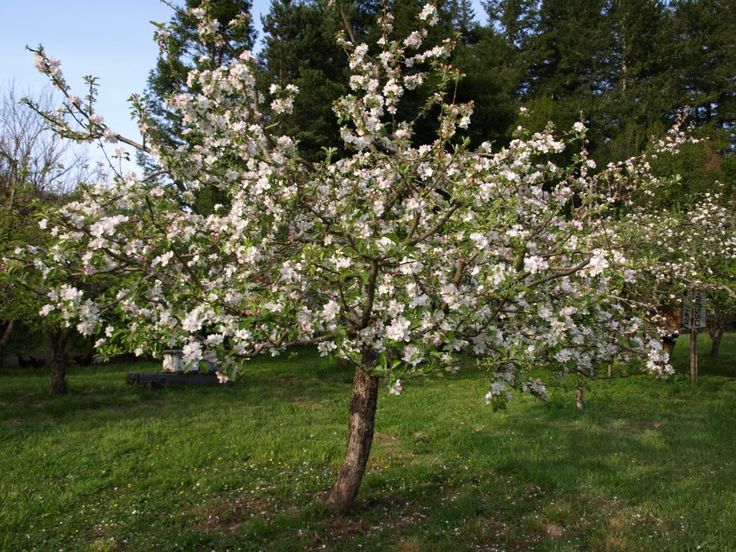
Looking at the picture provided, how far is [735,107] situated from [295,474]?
37.6m

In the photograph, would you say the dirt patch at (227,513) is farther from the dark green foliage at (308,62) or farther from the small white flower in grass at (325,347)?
the dark green foliage at (308,62)

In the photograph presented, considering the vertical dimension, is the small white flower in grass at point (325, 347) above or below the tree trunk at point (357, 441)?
above

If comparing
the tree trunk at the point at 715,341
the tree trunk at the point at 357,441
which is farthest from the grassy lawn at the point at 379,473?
the tree trunk at the point at 715,341

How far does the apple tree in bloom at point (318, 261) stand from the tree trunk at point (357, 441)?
2.07ft

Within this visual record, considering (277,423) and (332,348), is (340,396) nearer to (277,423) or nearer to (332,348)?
(277,423)

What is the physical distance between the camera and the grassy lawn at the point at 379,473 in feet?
18.0

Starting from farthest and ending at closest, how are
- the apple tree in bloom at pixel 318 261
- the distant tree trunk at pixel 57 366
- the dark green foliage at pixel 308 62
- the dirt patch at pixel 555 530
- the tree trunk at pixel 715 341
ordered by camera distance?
the tree trunk at pixel 715 341
the dark green foliage at pixel 308 62
the distant tree trunk at pixel 57 366
the dirt patch at pixel 555 530
the apple tree in bloom at pixel 318 261

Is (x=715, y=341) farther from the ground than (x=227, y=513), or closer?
farther from the ground

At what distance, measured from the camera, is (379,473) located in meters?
7.14

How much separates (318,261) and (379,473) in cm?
411

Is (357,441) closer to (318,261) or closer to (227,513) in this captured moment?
(227,513)

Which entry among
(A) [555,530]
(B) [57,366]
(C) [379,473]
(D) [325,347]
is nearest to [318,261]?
(D) [325,347]

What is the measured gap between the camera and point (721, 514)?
231 inches

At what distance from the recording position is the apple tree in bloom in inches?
153
